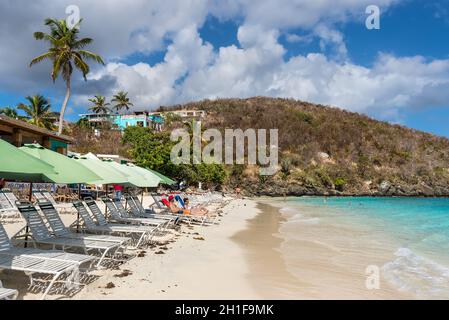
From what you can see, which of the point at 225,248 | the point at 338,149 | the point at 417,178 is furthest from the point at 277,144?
the point at 225,248

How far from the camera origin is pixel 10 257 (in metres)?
4.93

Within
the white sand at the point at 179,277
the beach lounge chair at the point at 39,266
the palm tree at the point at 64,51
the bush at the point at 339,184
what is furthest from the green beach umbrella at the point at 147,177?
the bush at the point at 339,184

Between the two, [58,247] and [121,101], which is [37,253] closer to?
[58,247]

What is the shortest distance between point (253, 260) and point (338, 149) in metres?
53.5

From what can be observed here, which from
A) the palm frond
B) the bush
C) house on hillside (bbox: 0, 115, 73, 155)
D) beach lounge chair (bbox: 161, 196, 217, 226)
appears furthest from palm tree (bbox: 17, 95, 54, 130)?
the bush

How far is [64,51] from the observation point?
90.1ft

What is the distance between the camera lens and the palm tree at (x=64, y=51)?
27500 millimetres

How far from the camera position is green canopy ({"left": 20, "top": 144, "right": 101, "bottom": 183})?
236 inches

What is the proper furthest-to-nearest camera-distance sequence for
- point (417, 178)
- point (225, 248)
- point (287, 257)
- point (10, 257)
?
point (417, 178)
point (225, 248)
point (287, 257)
point (10, 257)

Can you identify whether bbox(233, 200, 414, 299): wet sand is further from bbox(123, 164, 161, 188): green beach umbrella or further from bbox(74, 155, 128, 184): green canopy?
bbox(74, 155, 128, 184): green canopy

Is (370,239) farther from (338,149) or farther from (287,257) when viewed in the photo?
(338,149)

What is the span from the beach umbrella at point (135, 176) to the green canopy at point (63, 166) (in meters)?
3.46

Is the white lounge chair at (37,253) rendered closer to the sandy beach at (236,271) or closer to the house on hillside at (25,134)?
the sandy beach at (236,271)
